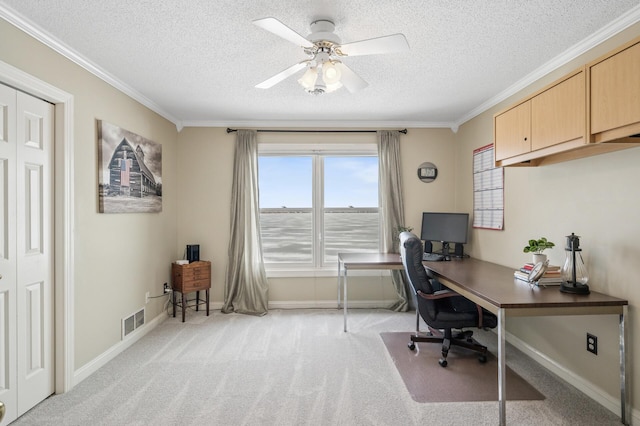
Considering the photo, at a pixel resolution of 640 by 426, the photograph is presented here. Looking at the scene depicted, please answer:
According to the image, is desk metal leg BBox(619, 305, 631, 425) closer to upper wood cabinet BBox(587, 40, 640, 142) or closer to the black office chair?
the black office chair

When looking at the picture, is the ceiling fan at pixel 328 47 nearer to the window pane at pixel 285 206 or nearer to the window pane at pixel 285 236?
the window pane at pixel 285 206

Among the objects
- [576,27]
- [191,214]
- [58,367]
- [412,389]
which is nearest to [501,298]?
[412,389]

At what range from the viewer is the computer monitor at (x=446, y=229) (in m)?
4.12

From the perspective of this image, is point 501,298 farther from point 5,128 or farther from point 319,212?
point 5,128

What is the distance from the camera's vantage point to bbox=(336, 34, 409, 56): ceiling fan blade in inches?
76.2

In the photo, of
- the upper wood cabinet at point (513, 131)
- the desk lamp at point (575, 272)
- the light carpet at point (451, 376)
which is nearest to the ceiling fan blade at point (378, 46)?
the upper wood cabinet at point (513, 131)

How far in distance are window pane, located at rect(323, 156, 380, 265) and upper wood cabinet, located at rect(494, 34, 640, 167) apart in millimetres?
2121

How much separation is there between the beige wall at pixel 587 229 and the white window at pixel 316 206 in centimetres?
183

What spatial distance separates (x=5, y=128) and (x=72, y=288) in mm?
1208

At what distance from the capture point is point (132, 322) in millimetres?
3518

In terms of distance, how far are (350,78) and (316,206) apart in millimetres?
2503

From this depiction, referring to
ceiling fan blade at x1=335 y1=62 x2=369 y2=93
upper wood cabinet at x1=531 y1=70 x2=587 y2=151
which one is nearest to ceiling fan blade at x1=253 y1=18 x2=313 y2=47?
ceiling fan blade at x1=335 y1=62 x2=369 y2=93

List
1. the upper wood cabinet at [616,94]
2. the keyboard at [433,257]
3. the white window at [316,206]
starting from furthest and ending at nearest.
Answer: the white window at [316,206]
the keyboard at [433,257]
the upper wood cabinet at [616,94]

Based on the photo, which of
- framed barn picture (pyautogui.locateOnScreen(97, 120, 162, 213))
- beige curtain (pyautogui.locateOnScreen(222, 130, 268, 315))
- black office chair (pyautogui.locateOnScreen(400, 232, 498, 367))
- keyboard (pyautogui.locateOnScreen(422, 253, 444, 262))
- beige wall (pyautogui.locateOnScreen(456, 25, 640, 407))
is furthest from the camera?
beige curtain (pyautogui.locateOnScreen(222, 130, 268, 315))
